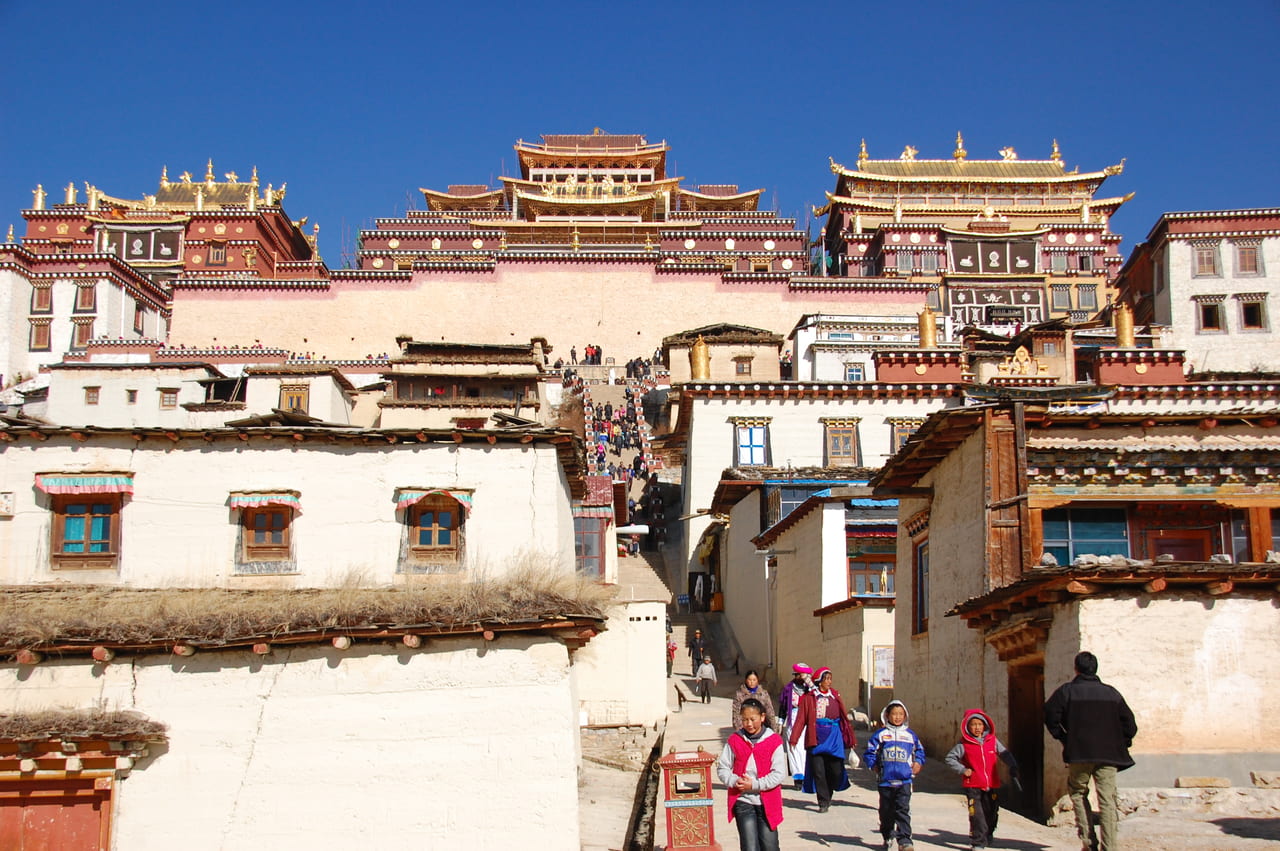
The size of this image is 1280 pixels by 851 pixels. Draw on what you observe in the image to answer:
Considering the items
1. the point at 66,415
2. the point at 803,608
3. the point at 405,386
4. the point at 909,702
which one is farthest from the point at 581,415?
the point at 909,702

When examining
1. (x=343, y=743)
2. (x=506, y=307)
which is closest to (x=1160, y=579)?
(x=343, y=743)

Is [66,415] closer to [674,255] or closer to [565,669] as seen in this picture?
[674,255]

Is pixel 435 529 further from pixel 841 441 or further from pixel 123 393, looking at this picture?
pixel 123 393

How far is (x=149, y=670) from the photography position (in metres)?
12.2

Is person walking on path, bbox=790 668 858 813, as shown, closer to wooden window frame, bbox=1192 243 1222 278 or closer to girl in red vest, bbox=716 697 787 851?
girl in red vest, bbox=716 697 787 851

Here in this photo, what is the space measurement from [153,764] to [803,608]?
13.6m

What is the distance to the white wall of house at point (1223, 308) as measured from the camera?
49344 mm

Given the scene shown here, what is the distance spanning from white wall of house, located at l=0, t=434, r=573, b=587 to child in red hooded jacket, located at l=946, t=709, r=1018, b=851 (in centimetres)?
745

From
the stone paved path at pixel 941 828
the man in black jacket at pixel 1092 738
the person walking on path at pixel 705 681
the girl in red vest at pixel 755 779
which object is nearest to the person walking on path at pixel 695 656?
the person walking on path at pixel 705 681

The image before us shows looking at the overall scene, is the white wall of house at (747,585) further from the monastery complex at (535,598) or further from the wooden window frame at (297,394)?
the wooden window frame at (297,394)

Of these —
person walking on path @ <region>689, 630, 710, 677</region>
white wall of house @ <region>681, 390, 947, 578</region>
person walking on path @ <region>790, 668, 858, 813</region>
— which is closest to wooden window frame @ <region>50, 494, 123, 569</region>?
person walking on path @ <region>790, 668, 858, 813</region>

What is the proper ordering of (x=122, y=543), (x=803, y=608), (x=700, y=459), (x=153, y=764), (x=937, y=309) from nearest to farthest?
(x=153, y=764) → (x=122, y=543) → (x=803, y=608) → (x=700, y=459) → (x=937, y=309)

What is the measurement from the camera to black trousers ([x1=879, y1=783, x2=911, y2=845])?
31.9 ft

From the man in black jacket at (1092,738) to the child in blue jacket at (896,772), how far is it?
116cm
